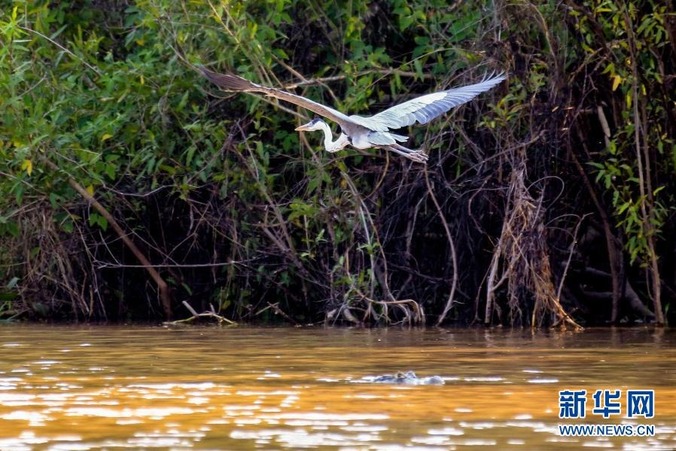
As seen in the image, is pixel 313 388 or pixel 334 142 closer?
pixel 313 388

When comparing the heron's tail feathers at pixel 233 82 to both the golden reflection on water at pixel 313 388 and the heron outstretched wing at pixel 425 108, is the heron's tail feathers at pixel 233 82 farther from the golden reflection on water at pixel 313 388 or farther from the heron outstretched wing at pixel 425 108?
the golden reflection on water at pixel 313 388

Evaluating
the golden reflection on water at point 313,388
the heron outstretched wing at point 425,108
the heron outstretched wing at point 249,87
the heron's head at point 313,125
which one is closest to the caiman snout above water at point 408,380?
the golden reflection on water at point 313,388

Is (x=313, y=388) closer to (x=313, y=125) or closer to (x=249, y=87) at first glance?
(x=249, y=87)

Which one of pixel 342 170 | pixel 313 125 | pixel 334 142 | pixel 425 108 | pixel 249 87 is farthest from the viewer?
pixel 342 170

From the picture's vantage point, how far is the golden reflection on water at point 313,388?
4879 millimetres

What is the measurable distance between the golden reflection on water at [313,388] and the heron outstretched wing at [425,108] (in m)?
1.50

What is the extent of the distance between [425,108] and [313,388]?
3944 mm

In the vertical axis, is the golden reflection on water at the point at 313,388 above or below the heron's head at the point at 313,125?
below

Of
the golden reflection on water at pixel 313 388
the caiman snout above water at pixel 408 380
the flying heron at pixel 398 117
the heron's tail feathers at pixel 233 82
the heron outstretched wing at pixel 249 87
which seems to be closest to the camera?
the golden reflection on water at pixel 313 388

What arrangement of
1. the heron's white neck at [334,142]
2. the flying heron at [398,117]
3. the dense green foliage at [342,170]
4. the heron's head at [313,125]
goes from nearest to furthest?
the flying heron at [398,117]
the heron's white neck at [334,142]
the heron's head at [313,125]
the dense green foliage at [342,170]

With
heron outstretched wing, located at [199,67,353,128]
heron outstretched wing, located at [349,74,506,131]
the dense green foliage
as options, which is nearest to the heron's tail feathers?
heron outstretched wing, located at [199,67,353,128]

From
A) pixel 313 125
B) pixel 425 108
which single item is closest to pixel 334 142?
pixel 313 125

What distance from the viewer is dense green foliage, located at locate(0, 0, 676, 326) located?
10.8 m

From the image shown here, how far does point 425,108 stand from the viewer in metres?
9.94
